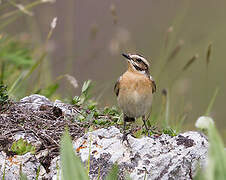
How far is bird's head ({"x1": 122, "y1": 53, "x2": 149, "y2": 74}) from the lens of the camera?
5.82 m

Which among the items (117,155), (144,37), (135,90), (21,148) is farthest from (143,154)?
(144,37)

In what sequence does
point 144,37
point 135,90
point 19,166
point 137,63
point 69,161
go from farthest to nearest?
1. point 144,37
2. point 137,63
3. point 135,90
4. point 19,166
5. point 69,161

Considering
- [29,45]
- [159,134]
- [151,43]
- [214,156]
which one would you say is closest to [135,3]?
[151,43]

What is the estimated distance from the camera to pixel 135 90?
18.2ft

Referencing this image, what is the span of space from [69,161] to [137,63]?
3.62 meters

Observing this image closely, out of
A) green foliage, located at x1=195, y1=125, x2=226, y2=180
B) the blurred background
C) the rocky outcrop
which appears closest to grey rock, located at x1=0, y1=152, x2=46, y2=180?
the rocky outcrop

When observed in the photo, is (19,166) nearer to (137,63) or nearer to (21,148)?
(21,148)

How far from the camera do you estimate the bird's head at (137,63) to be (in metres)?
5.82

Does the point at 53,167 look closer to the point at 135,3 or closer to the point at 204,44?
the point at 204,44

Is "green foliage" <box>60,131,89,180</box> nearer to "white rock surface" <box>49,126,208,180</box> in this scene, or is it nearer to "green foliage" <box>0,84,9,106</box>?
"white rock surface" <box>49,126,208,180</box>

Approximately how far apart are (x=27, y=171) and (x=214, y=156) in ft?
7.40

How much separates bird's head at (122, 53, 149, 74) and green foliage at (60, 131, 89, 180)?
352cm

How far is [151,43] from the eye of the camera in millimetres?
12125

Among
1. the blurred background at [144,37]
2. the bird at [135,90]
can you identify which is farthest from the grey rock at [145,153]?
the blurred background at [144,37]
